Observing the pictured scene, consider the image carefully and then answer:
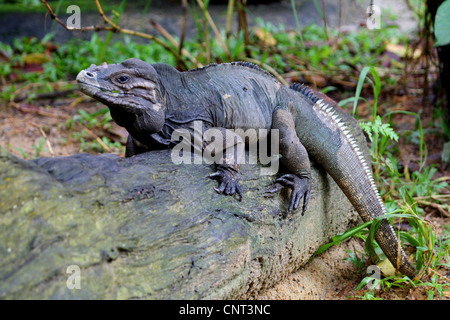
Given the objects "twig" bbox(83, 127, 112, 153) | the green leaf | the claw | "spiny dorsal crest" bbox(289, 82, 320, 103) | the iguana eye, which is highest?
the green leaf

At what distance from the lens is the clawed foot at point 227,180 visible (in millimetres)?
3066

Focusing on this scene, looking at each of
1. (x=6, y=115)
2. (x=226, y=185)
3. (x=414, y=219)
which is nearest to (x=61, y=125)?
(x=6, y=115)

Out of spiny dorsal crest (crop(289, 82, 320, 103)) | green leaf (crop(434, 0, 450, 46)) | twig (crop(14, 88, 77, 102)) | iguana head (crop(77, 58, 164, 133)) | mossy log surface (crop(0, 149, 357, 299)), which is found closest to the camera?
mossy log surface (crop(0, 149, 357, 299))

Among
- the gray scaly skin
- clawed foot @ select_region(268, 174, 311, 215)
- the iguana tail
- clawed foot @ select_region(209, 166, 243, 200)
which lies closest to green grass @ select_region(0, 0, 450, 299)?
the iguana tail

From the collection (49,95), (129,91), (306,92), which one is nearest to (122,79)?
(129,91)

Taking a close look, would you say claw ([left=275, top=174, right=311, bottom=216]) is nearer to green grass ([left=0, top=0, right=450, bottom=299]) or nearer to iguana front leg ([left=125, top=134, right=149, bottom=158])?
green grass ([left=0, top=0, right=450, bottom=299])

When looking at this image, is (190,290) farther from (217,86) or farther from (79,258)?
(217,86)

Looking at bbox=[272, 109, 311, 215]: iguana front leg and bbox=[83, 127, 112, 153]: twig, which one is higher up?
bbox=[272, 109, 311, 215]: iguana front leg

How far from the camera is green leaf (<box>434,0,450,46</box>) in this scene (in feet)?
13.2

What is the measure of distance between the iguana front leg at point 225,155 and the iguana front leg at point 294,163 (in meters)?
0.36

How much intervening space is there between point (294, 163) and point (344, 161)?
48cm

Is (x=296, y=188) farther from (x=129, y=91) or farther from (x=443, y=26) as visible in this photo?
(x=443, y=26)

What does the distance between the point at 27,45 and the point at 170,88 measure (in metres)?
6.12

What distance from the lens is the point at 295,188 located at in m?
3.43
